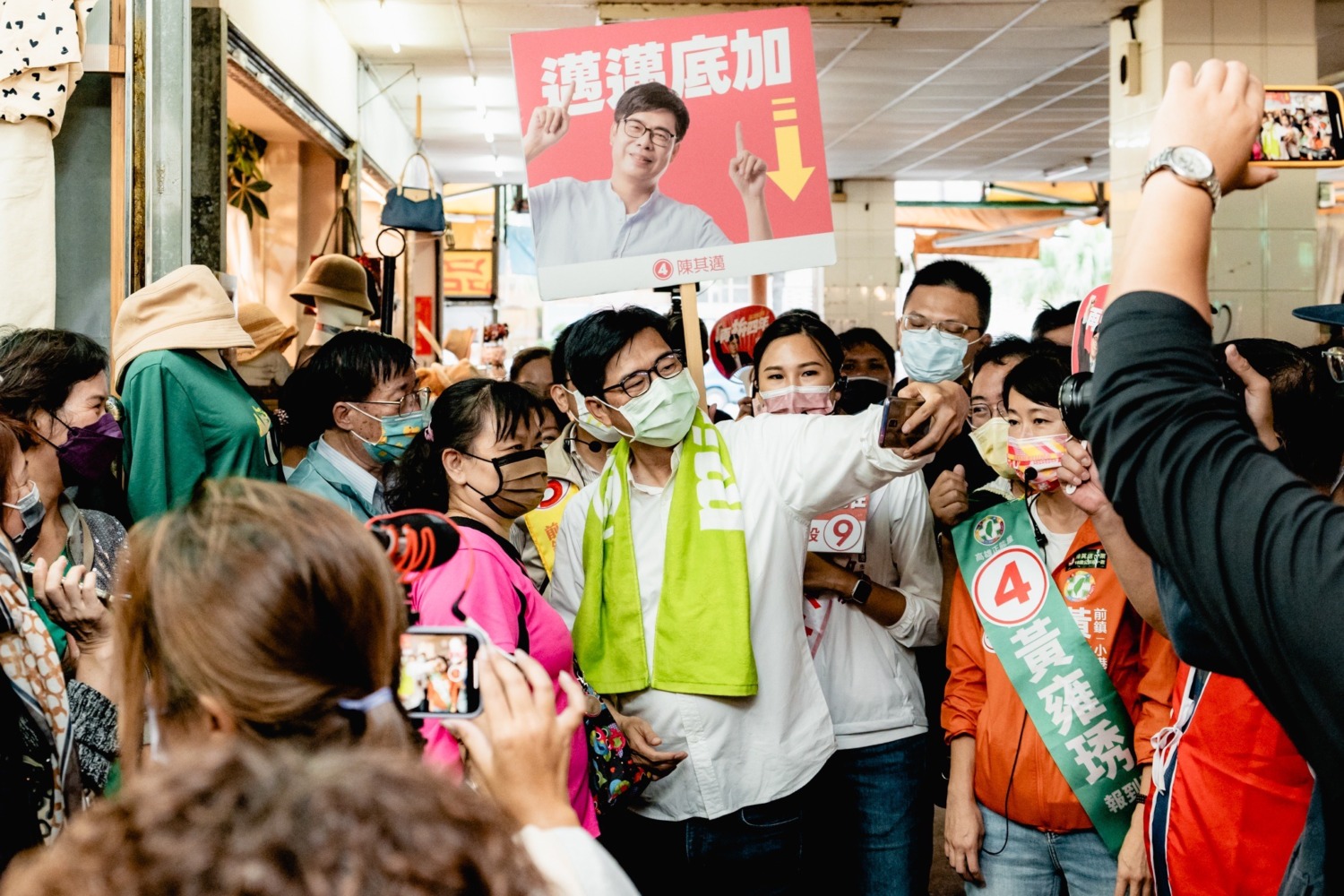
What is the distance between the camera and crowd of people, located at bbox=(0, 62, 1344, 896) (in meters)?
0.94

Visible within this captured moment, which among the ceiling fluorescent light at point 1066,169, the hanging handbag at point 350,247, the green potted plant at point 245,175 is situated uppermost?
the ceiling fluorescent light at point 1066,169

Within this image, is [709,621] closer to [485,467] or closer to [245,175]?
[485,467]

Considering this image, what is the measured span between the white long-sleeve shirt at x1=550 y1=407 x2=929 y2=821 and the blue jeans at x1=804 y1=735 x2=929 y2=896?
27cm

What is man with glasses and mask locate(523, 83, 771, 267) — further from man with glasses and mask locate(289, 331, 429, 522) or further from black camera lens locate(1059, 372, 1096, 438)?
black camera lens locate(1059, 372, 1096, 438)

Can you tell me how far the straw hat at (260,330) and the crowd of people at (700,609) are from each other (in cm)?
136

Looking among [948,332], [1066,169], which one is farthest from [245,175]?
[1066,169]

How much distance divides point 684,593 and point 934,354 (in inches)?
52.4

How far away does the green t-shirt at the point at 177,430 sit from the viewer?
114 inches

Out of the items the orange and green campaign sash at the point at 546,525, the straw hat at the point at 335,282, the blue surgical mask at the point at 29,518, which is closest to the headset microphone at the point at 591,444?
the orange and green campaign sash at the point at 546,525

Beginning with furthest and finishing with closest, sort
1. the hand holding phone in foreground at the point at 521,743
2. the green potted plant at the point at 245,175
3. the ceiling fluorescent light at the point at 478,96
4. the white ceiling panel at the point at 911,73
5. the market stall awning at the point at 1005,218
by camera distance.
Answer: the market stall awning at the point at 1005,218, the ceiling fluorescent light at the point at 478,96, the white ceiling panel at the point at 911,73, the green potted plant at the point at 245,175, the hand holding phone in foreground at the point at 521,743

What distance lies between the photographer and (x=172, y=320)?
3027 millimetres

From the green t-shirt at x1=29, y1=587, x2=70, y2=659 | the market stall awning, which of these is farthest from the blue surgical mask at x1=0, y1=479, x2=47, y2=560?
the market stall awning

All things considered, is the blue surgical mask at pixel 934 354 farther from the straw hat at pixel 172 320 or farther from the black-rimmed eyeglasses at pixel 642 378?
the straw hat at pixel 172 320

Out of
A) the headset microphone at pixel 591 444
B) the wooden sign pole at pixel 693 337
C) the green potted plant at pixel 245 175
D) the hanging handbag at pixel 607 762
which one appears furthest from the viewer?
the green potted plant at pixel 245 175
